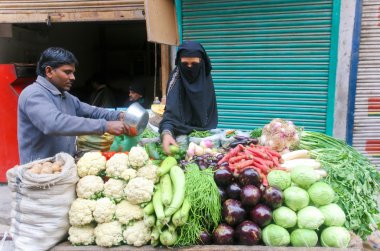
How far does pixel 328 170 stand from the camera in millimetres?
2410

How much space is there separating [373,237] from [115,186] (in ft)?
8.11

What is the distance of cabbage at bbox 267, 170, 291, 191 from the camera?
7.02 ft

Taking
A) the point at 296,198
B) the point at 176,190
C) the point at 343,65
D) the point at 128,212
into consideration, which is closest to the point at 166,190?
the point at 176,190

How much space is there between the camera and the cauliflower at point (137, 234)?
1967 millimetres

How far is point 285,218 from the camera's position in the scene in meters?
2.01

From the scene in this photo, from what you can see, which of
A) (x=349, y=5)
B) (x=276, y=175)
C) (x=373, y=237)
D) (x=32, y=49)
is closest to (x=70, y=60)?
(x=276, y=175)

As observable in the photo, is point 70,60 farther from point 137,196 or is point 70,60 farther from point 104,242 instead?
point 104,242

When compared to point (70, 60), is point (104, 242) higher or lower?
lower

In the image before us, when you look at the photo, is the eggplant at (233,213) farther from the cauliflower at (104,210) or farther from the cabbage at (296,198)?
the cauliflower at (104,210)

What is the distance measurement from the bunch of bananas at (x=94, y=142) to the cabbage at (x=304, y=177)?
180cm

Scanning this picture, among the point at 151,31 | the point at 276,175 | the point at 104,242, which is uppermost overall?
the point at 151,31

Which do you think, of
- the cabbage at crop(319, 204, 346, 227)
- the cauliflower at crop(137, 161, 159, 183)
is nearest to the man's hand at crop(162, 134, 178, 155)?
the cauliflower at crop(137, 161, 159, 183)

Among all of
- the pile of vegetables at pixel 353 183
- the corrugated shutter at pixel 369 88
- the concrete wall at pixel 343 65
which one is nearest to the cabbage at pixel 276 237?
the pile of vegetables at pixel 353 183

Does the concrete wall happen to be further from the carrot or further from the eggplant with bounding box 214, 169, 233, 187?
the eggplant with bounding box 214, 169, 233, 187
